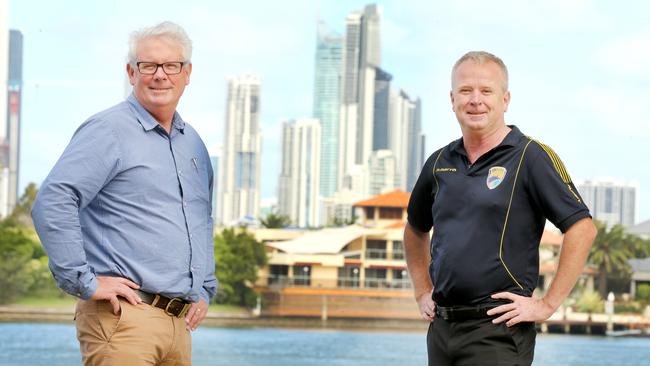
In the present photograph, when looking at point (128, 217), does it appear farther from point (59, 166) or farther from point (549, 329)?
point (549, 329)

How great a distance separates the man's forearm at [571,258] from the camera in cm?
232

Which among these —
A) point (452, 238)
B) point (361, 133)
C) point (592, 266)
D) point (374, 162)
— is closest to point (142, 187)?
point (452, 238)

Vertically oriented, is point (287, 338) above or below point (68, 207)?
below

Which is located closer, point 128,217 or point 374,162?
point 128,217

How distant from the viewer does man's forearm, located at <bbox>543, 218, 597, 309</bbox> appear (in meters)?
2.32

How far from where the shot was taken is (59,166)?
89.5 inches

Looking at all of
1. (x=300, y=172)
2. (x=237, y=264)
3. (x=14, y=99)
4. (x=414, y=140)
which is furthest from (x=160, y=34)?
(x=14, y=99)

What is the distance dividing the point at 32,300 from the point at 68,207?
A: 48778 millimetres

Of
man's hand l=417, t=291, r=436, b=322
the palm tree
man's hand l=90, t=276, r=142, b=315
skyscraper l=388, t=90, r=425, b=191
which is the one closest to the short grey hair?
man's hand l=90, t=276, r=142, b=315

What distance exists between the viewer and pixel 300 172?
11581 cm

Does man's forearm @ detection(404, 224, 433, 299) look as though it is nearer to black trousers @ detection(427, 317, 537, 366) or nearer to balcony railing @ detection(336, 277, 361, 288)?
black trousers @ detection(427, 317, 537, 366)

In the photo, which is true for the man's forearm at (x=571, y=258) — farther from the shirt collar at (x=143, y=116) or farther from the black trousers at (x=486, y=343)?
the shirt collar at (x=143, y=116)

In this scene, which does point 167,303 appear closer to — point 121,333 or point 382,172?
point 121,333

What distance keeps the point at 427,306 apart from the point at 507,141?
13.7 inches
